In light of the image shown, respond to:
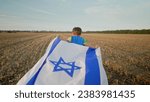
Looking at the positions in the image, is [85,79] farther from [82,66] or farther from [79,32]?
[79,32]

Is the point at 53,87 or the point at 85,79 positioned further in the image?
the point at 53,87

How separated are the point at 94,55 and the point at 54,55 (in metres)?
0.64

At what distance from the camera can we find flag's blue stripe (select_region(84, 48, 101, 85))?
10.1 ft

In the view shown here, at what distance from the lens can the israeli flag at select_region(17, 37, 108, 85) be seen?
9.84 ft

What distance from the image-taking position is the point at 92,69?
3.21 metres

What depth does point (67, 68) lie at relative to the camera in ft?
10.1

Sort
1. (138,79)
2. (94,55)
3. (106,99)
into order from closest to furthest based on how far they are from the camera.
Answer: (94,55), (106,99), (138,79)

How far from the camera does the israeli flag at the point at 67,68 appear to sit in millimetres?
2998

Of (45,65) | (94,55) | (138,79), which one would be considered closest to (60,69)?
(45,65)

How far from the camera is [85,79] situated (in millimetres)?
3064

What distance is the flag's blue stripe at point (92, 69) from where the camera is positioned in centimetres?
308

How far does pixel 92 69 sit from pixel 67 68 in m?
0.39

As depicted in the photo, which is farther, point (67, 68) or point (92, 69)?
point (92, 69)

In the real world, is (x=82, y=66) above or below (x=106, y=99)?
above
